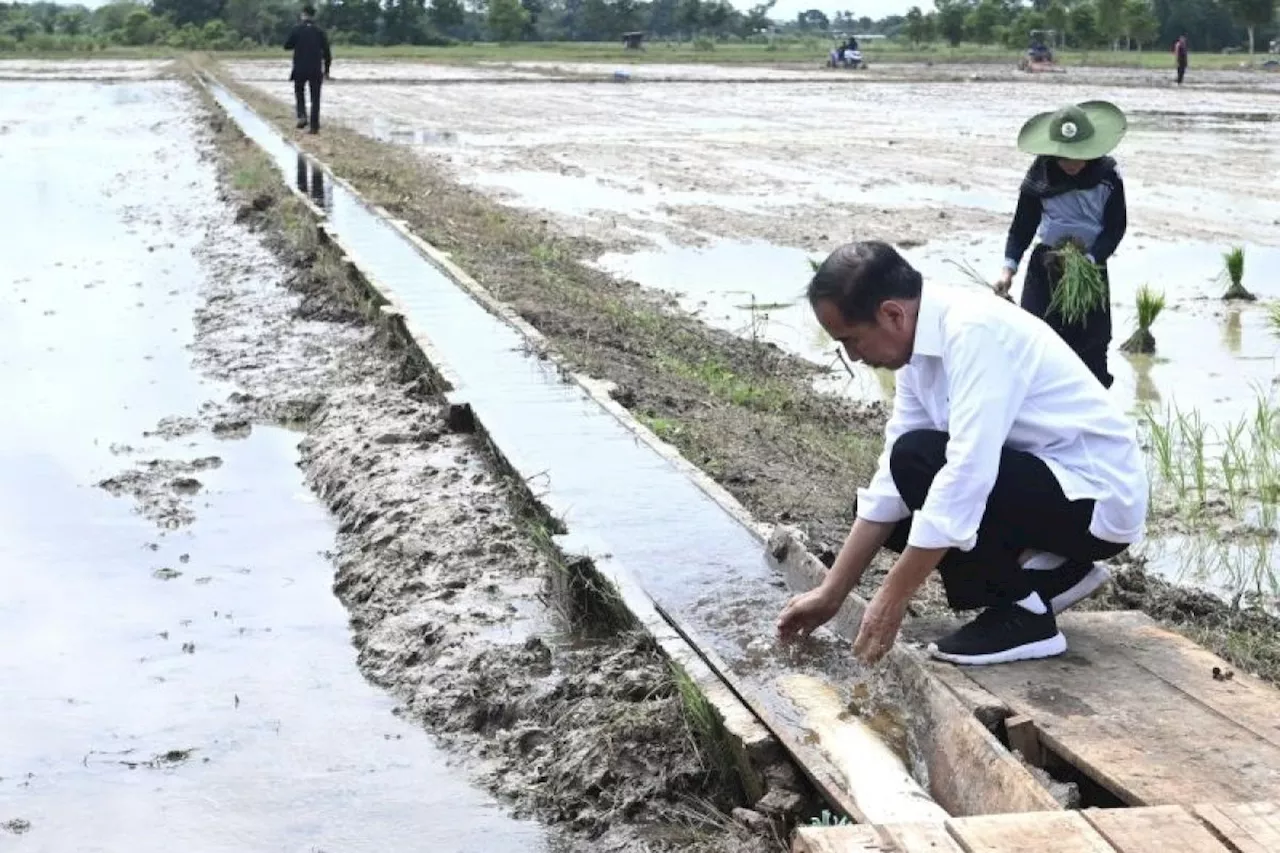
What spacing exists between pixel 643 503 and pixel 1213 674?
2476 mm

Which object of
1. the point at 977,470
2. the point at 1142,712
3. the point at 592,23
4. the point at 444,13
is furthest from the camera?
the point at 592,23

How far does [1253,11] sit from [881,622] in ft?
200

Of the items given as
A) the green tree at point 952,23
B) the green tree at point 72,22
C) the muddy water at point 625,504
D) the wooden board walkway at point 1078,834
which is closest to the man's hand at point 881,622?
the muddy water at point 625,504

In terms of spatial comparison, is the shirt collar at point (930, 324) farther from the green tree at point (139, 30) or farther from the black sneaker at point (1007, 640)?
the green tree at point (139, 30)

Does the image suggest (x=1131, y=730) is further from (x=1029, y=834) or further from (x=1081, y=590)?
(x=1029, y=834)

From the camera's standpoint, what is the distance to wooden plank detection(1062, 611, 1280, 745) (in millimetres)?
3842

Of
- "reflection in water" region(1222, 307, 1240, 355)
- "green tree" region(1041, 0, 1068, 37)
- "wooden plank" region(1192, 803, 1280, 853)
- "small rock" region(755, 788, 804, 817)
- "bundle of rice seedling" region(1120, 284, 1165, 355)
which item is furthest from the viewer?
"green tree" region(1041, 0, 1068, 37)

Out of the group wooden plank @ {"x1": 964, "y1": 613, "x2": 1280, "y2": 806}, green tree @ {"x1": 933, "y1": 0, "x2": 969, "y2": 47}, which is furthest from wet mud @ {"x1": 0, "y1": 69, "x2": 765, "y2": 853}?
green tree @ {"x1": 933, "y1": 0, "x2": 969, "y2": 47}

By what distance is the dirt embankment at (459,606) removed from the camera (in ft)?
13.9

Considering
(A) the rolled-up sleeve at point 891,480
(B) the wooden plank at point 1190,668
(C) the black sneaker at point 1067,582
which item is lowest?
(B) the wooden plank at point 1190,668

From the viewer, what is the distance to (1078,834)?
3035mm

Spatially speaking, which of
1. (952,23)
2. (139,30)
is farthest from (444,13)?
(952,23)

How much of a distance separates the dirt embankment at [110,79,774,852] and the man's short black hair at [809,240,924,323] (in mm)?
1183

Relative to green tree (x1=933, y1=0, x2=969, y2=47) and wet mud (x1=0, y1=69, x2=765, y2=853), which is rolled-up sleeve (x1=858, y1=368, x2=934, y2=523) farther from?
green tree (x1=933, y1=0, x2=969, y2=47)
